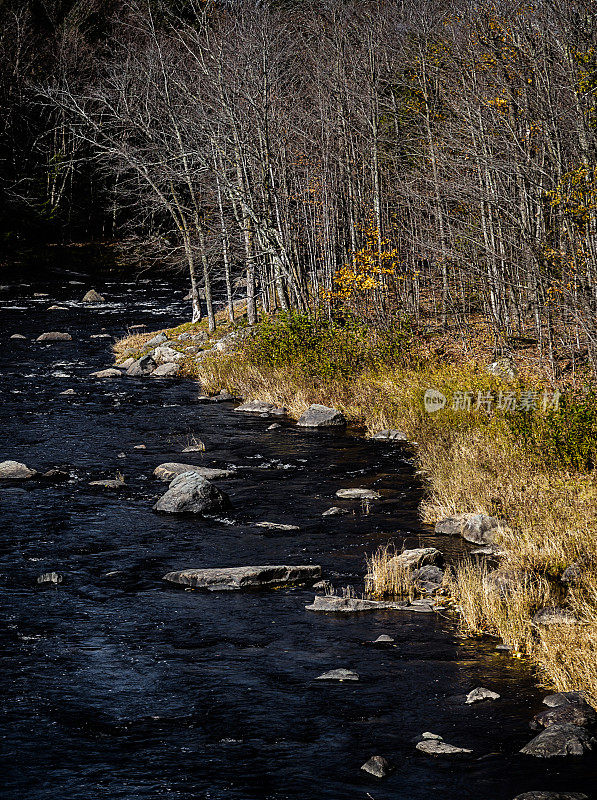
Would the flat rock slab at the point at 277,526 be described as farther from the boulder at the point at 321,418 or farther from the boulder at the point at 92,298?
the boulder at the point at 92,298

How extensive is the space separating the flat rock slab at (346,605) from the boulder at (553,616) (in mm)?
1504

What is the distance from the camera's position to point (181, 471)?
1556 cm

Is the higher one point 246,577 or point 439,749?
point 246,577

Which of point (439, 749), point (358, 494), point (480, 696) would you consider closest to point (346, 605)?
point (480, 696)

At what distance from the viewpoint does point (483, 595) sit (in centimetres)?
922

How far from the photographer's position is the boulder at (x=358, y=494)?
45.9 ft

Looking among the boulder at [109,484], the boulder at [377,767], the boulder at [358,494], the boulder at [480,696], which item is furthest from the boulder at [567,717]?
the boulder at [109,484]

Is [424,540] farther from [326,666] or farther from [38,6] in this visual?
[38,6]

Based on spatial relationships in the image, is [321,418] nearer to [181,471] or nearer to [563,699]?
[181,471]

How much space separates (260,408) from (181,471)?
20.2 ft

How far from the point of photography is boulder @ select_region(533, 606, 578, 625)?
28.7 ft

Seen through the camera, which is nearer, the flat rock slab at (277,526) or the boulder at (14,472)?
the flat rock slab at (277,526)

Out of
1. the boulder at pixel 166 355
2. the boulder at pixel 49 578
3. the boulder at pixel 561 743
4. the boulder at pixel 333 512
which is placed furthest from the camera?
the boulder at pixel 166 355

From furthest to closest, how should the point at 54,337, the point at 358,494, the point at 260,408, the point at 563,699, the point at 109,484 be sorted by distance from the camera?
the point at 54,337 < the point at 260,408 < the point at 109,484 < the point at 358,494 < the point at 563,699
